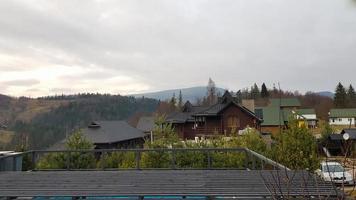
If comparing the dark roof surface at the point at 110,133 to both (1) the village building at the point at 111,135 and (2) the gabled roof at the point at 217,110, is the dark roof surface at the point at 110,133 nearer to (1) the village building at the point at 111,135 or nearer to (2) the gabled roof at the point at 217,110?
(1) the village building at the point at 111,135

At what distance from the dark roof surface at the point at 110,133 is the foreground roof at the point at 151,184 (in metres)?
25.1

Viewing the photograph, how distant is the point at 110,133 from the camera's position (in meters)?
35.0

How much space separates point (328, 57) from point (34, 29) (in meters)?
13.3

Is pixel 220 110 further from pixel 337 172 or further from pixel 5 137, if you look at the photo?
pixel 5 137

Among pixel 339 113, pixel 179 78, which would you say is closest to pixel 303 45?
pixel 179 78

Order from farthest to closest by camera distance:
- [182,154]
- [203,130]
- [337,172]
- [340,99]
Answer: [340,99] → [203,130] → [182,154] → [337,172]

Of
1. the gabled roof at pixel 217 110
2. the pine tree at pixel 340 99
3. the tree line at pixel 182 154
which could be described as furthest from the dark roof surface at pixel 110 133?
the pine tree at pixel 340 99

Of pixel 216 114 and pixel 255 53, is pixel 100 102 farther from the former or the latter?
pixel 255 53

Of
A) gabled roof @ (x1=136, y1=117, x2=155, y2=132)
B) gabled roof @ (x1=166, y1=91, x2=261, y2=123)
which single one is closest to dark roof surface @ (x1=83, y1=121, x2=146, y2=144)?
gabled roof @ (x1=166, y1=91, x2=261, y2=123)

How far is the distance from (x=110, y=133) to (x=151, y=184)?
3034 centimetres

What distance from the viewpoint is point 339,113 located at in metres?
60.0

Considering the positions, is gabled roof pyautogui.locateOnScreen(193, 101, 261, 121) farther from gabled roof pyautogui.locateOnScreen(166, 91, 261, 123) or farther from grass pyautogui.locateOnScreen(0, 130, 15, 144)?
grass pyautogui.locateOnScreen(0, 130, 15, 144)

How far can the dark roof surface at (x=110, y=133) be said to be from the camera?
108ft

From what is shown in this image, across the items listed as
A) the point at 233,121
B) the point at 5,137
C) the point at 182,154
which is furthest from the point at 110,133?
the point at 5,137
